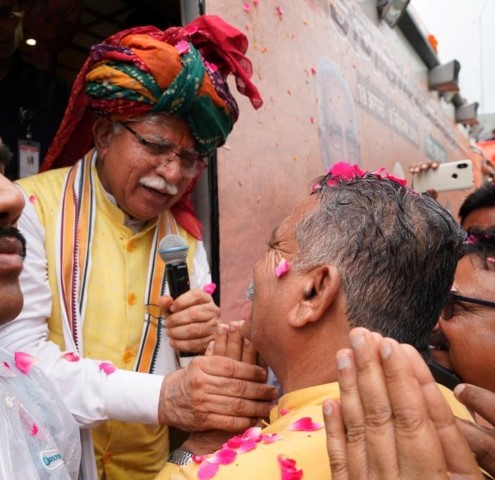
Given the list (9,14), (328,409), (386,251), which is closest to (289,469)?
(328,409)

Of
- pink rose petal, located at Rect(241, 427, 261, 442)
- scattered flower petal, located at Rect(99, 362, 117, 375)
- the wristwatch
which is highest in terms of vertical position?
scattered flower petal, located at Rect(99, 362, 117, 375)

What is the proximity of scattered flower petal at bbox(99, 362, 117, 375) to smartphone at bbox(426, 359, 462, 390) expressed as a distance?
98 cm

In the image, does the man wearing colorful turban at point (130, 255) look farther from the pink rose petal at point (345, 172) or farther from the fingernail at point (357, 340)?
the fingernail at point (357, 340)

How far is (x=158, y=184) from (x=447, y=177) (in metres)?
3.81

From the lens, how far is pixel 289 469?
98cm

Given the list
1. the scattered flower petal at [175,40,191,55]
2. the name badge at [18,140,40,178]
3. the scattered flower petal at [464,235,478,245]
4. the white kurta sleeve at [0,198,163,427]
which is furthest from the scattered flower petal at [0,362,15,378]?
the name badge at [18,140,40,178]

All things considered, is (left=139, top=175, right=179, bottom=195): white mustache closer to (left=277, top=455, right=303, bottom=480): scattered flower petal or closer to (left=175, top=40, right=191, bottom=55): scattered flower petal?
(left=175, top=40, right=191, bottom=55): scattered flower petal

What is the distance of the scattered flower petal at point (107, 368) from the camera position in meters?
1.61

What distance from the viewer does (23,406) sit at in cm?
124

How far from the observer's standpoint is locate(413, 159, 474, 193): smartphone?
4.90 meters

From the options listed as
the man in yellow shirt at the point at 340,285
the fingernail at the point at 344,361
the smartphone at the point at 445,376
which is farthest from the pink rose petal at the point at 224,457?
the smartphone at the point at 445,376

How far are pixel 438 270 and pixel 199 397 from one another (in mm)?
731

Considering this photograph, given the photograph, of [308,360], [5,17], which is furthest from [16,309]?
[5,17]

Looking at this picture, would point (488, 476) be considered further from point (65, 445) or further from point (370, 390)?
point (65, 445)
